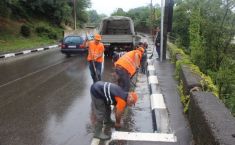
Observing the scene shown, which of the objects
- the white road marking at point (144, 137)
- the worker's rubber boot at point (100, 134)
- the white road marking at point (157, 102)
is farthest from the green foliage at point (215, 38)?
the worker's rubber boot at point (100, 134)

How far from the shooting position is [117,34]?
23812 mm

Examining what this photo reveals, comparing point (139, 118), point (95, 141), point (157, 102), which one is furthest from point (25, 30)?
point (95, 141)

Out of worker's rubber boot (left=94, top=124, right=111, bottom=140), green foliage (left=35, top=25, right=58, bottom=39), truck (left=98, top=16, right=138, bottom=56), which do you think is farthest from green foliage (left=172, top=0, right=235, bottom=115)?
green foliage (left=35, top=25, right=58, bottom=39)

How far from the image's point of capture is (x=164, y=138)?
20.6 feet

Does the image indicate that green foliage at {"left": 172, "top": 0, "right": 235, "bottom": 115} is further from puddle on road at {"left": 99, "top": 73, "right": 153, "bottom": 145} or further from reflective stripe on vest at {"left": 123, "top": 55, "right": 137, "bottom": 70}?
reflective stripe on vest at {"left": 123, "top": 55, "right": 137, "bottom": 70}

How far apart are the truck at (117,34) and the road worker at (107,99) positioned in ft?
47.3

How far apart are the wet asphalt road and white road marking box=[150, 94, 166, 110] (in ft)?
0.76

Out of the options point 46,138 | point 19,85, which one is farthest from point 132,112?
point 19,85

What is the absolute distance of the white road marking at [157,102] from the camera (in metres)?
8.44

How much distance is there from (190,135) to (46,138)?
8.57 feet

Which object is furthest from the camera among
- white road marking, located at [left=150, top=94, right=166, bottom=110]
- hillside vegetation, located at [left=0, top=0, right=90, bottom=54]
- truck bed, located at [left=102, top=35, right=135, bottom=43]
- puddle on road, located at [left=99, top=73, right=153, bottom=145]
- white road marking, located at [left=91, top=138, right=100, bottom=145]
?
hillside vegetation, located at [left=0, top=0, right=90, bottom=54]

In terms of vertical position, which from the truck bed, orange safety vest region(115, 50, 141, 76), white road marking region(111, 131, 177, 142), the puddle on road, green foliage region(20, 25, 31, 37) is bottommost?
the puddle on road

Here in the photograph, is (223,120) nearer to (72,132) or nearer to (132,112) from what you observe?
(72,132)

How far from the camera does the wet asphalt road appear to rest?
6727 mm
